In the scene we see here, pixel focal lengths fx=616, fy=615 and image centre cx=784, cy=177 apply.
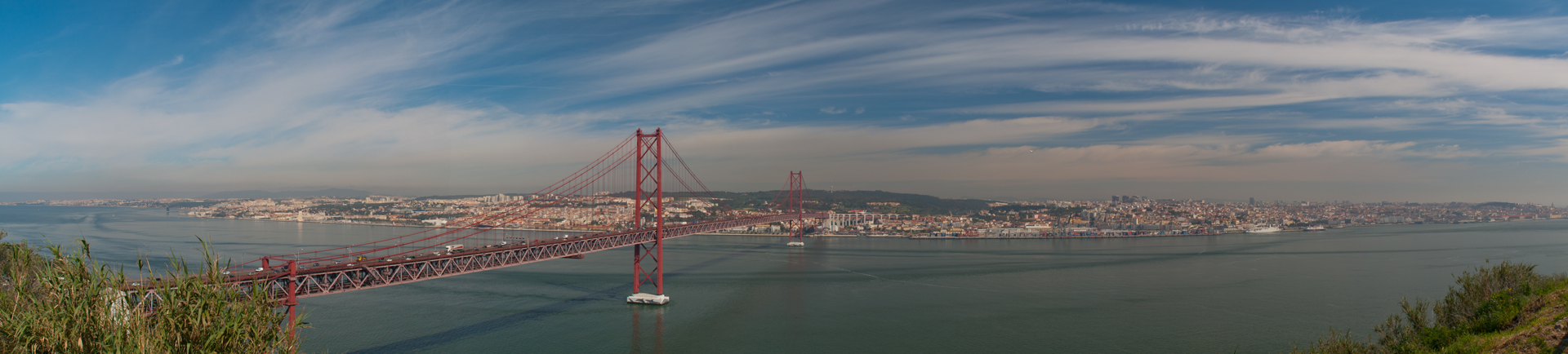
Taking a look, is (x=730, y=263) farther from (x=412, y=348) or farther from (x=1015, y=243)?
(x=1015, y=243)

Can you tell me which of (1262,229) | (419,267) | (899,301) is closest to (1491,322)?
(899,301)

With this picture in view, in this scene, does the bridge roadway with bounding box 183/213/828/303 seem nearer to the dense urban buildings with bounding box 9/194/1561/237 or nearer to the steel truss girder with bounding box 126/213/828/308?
the steel truss girder with bounding box 126/213/828/308

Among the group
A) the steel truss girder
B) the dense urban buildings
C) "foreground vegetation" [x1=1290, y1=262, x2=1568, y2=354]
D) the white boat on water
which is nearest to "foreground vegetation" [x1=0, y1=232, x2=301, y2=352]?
the steel truss girder

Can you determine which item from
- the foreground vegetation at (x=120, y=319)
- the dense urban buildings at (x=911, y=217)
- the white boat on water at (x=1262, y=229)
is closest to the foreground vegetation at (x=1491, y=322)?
the foreground vegetation at (x=120, y=319)

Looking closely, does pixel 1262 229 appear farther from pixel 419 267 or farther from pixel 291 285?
pixel 291 285

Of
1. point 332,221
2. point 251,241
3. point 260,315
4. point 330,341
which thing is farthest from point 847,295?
point 332,221

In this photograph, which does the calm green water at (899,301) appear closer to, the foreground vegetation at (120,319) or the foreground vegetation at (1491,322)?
the foreground vegetation at (1491,322)

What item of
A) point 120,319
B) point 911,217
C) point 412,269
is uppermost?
point 120,319
